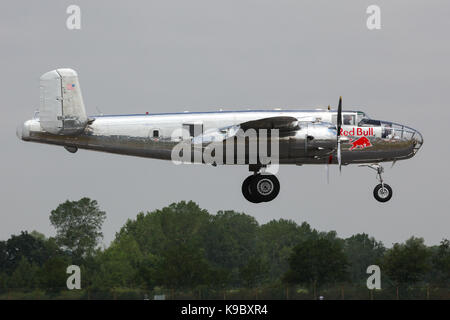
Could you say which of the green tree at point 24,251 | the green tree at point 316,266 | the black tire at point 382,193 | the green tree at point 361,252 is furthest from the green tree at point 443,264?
the green tree at point 24,251

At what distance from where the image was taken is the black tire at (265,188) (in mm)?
32562

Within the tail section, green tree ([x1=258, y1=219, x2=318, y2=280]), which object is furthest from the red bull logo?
green tree ([x1=258, y1=219, x2=318, y2=280])

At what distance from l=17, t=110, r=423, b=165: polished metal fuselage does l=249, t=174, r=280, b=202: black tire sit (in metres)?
0.83

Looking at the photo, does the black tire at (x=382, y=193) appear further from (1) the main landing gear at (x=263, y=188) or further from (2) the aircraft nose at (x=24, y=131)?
(2) the aircraft nose at (x=24, y=131)

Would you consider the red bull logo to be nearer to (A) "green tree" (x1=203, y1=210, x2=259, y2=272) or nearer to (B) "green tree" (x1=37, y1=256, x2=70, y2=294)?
(B) "green tree" (x1=37, y1=256, x2=70, y2=294)

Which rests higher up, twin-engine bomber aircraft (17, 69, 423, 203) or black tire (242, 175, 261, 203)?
twin-engine bomber aircraft (17, 69, 423, 203)

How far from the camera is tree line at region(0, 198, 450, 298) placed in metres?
54.5

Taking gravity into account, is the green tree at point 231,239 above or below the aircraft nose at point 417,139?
below

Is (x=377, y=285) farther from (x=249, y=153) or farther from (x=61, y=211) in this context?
(x=61, y=211)

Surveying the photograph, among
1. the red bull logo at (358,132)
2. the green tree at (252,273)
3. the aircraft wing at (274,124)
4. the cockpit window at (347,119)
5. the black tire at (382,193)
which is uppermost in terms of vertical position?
the cockpit window at (347,119)

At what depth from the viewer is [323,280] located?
56.6 meters

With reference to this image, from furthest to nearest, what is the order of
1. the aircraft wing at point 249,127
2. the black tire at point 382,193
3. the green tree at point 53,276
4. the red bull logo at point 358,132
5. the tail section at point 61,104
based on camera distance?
the green tree at point 53,276 → the black tire at point 382,193 → the red bull logo at point 358,132 → the tail section at point 61,104 → the aircraft wing at point 249,127

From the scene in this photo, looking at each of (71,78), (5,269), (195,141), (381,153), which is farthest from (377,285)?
(5,269)

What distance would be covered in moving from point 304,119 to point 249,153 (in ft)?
8.12
